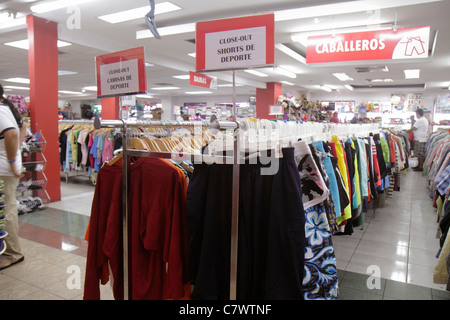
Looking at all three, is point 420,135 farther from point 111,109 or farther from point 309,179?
point 111,109

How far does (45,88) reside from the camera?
5555 millimetres

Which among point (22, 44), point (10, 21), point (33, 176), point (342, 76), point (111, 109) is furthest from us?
point (342, 76)

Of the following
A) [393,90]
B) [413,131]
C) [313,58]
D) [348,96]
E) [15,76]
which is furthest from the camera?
[348,96]

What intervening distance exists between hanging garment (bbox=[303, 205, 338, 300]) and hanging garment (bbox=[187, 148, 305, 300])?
29 cm

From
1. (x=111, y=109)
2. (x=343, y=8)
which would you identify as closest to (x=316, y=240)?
(x=343, y=8)

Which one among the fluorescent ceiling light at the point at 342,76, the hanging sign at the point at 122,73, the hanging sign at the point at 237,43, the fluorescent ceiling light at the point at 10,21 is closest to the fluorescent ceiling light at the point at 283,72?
the fluorescent ceiling light at the point at 342,76

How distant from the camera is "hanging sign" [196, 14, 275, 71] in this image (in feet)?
5.70

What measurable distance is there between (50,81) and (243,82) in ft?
29.6

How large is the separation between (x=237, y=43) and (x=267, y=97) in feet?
45.4

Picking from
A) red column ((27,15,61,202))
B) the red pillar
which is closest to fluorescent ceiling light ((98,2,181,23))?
red column ((27,15,61,202))

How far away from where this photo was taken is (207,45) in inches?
73.9

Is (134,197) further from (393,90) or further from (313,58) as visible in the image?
(393,90)

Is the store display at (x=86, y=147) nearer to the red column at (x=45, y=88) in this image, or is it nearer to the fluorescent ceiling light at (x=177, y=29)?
the red column at (x=45, y=88)
